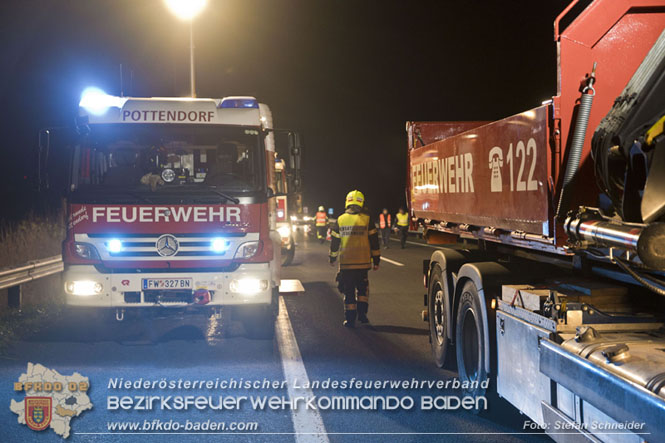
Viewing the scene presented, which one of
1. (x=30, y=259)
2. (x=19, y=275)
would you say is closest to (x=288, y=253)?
(x=30, y=259)

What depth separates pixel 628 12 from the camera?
4445 millimetres

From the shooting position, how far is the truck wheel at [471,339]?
5.47 metres

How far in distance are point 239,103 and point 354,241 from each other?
2406 millimetres

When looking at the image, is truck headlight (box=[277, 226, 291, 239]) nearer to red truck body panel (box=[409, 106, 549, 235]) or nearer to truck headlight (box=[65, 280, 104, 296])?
truck headlight (box=[65, 280, 104, 296])

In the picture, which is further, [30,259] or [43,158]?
[30,259]

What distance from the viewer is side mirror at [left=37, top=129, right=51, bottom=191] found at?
823cm

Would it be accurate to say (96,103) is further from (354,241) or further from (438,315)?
(438,315)

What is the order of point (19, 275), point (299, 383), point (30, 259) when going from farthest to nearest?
point (30, 259) → point (19, 275) → point (299, 383)

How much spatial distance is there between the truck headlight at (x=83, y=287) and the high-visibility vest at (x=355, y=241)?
3159 millimetres

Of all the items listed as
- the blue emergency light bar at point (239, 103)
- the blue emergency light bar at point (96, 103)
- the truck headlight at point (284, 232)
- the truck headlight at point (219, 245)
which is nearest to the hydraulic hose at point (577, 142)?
the truck headlight at point (219, 245)

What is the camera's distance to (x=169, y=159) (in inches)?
336

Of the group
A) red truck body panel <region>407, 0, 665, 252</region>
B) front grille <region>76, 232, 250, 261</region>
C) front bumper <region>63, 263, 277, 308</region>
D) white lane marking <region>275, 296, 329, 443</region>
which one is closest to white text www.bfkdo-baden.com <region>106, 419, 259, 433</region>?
white lane marking <region>275, 296, 329, 443</region>

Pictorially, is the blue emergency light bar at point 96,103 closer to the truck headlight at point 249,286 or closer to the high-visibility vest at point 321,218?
the truck headlight at point 249,286

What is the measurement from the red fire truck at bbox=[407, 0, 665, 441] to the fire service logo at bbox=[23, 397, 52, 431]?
3287 mm
